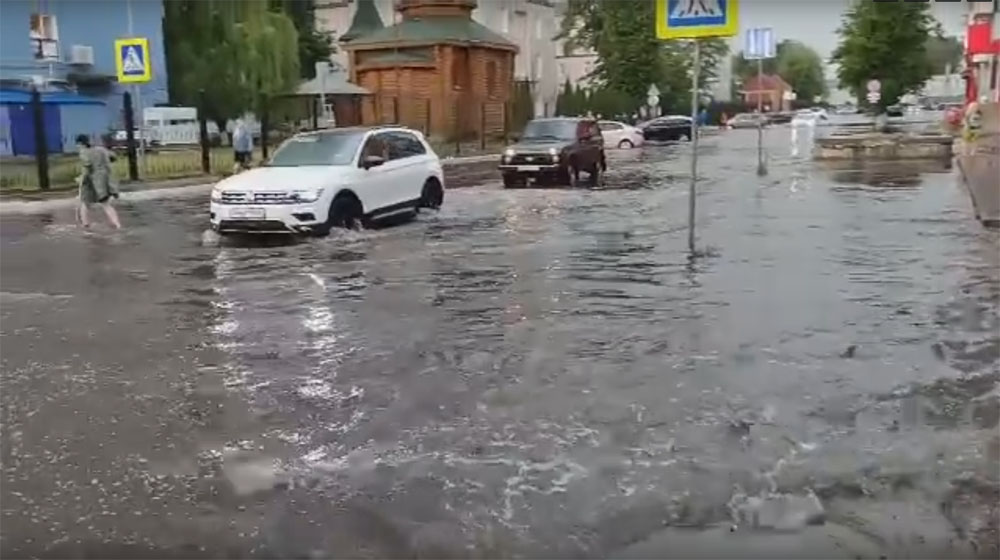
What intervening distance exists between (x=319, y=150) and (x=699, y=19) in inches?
277

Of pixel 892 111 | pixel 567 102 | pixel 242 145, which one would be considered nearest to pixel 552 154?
pixel 242 145

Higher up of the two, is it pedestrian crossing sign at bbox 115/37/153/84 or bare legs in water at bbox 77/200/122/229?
pedestrian crossing sign at bbox 115/37/153/84

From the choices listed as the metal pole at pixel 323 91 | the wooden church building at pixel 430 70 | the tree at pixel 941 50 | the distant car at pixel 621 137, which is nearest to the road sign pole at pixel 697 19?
the metal pole at pixel 323 91

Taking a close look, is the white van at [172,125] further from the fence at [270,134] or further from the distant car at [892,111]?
the distant car at [892,111]

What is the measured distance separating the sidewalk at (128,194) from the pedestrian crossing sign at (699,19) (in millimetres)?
15017

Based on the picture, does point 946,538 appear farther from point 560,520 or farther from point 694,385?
point 694,385

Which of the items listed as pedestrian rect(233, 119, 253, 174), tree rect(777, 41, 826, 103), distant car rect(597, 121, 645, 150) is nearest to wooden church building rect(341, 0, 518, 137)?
distant car rect(597, 121, 645, 150)

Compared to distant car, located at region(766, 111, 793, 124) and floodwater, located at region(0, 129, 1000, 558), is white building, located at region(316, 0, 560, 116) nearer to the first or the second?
distant car, located at region(766, 111, 793, 124)

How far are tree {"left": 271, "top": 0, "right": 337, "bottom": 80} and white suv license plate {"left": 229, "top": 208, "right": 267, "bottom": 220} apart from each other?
38.6m

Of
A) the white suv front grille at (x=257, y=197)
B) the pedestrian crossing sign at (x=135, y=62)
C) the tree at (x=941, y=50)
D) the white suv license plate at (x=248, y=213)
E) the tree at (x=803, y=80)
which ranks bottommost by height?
the white suv license plate at (x=248, y=213)

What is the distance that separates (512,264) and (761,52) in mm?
12893

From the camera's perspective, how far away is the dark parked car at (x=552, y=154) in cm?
2705

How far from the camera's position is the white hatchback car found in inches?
618

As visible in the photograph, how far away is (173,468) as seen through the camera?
19.4 ft
